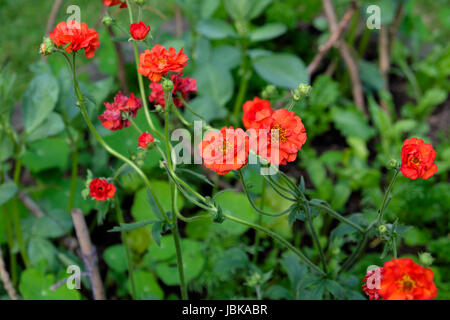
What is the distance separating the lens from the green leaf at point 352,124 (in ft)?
5.83

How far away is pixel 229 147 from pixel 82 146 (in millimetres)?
1016

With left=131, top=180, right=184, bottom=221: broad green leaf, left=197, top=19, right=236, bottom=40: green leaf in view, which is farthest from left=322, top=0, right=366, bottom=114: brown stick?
left=131, top=180, right=184, bottom=221: broad green leaf

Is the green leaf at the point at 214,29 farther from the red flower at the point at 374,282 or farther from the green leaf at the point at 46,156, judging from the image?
the red flower at the point at 374,282

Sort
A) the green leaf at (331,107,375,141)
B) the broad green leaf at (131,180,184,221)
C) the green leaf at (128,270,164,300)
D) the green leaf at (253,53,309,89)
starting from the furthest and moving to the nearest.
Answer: the green leaf at (331,107,375,141), the green leaf at (253,53,309,89), the broad green leaf at (131,180,184,221), the green leaf at (128,270,164,300)

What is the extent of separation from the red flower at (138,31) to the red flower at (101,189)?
27 centimetres

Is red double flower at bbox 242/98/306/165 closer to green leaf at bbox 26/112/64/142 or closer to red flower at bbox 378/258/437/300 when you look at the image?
red flower at bbox 378/258/437/300

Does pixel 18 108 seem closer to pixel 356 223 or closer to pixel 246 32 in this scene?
pixel 246 32

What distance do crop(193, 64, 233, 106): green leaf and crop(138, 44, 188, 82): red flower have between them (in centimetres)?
90

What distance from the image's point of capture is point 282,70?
5.57 ft

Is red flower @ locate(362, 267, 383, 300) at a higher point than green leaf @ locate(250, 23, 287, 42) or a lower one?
lower

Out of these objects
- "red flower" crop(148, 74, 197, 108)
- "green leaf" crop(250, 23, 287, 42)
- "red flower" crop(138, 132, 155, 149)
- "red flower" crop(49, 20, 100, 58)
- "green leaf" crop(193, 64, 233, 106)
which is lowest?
"red flower" crop(138, 132, 155, 149)

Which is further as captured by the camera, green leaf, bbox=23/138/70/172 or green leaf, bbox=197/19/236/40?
green leaf, bbox=197/19/236/40

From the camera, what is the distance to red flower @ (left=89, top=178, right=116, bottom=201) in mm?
894
